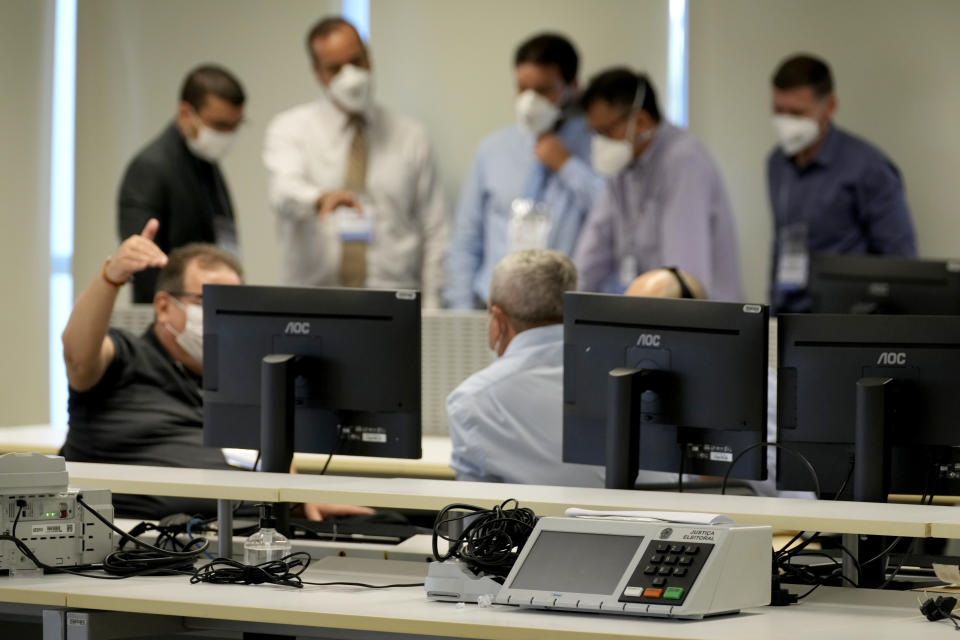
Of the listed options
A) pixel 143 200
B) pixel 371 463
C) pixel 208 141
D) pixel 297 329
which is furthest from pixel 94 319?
pixel 208 141

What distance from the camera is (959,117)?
6.78 m

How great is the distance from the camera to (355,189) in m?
6.59

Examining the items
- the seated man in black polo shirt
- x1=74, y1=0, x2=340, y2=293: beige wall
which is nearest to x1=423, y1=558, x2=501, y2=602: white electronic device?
the seated man in black polo shirt

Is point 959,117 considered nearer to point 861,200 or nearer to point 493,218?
point 861,200

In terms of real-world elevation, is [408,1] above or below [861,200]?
above

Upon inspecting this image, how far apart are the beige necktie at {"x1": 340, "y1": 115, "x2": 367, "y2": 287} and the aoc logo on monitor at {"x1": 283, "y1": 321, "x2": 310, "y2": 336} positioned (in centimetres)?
361

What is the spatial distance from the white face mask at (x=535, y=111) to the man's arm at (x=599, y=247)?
42 centimetres

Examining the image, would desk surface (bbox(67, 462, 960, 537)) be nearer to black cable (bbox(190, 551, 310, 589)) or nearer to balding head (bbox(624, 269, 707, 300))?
black cable (bbox(190, 551, 310, 589))

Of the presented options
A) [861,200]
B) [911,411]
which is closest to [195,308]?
[911,411]

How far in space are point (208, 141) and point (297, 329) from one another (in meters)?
3.83

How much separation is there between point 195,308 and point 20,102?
437 centimetres

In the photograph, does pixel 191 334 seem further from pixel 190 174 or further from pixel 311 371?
pixel 190 174

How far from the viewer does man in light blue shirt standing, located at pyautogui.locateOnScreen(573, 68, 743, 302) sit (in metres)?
6.00

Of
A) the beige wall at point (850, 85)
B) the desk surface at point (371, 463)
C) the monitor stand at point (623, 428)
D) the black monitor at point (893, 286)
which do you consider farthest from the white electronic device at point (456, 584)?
the beige wall at point (850, 85)
